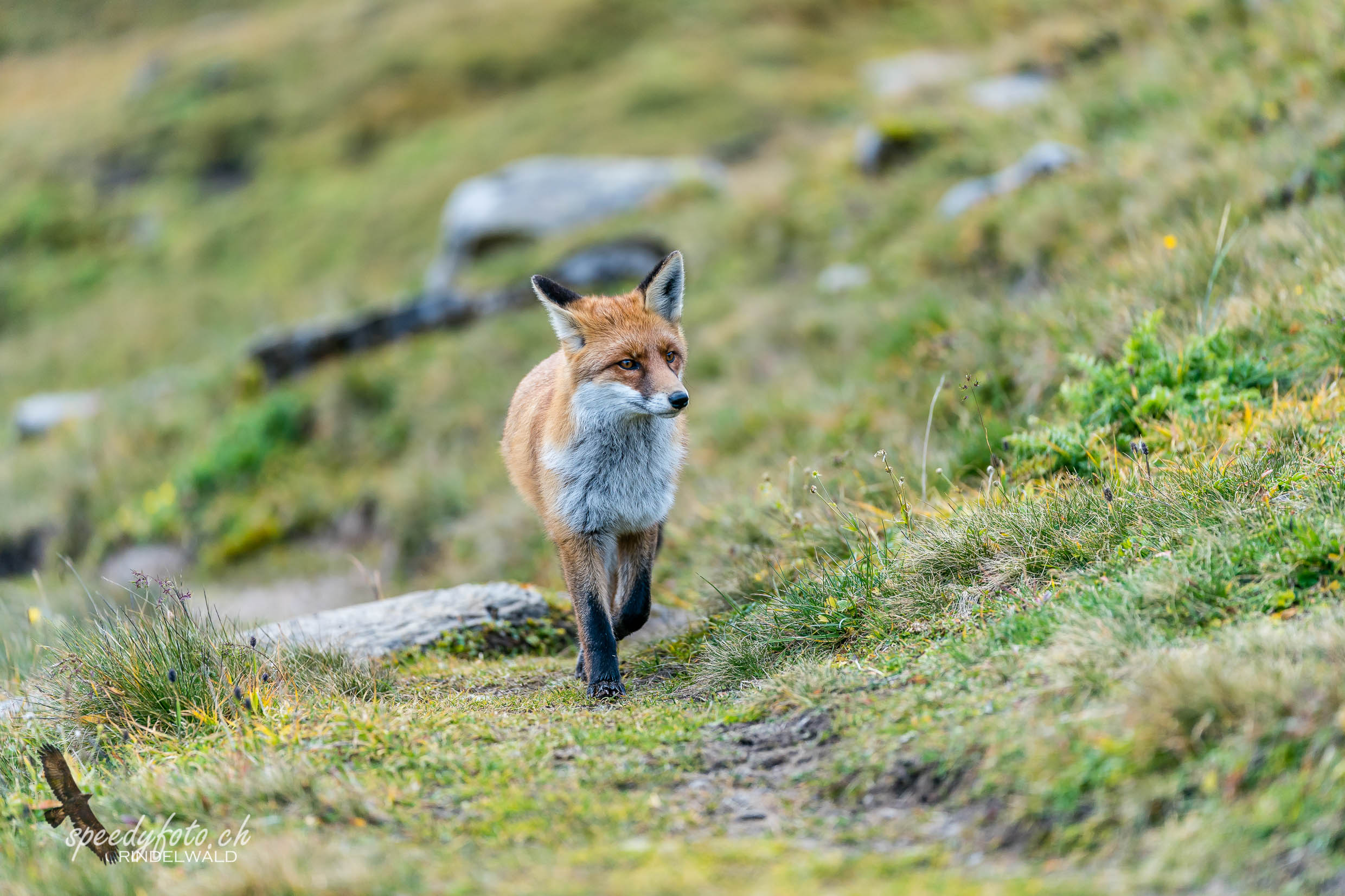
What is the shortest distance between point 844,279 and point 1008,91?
17.1 ft

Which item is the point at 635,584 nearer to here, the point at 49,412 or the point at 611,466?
the point at 611,466

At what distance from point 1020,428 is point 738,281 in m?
8.50

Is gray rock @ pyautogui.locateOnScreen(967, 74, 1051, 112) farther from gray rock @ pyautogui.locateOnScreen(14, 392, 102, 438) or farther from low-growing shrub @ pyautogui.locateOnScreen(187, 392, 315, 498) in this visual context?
gray rock @ pyautogui.locateOnScreen(14, 392, 102, 438)

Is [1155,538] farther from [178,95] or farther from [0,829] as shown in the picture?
[178,95]

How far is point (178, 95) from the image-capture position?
34.6m

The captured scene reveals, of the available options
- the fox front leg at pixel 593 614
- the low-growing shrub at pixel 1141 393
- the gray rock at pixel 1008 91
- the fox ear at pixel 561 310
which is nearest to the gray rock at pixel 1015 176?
the gray rock at pixel 1008 91

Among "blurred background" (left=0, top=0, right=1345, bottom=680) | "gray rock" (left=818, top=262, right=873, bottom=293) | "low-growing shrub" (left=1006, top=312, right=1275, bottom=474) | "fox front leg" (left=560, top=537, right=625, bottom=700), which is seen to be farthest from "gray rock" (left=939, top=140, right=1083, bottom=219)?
"fox front leg" (left=560, top=537, right=625, bottom=700)

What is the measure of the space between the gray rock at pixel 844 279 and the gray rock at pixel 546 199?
601 cm

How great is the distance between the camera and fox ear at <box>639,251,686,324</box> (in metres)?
5.77

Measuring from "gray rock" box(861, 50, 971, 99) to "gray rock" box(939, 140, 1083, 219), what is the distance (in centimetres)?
590

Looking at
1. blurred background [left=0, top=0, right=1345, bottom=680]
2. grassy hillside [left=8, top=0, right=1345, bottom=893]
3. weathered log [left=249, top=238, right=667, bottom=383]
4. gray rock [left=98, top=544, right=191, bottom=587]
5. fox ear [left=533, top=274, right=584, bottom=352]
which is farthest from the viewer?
weathered log [left=249, top=238, right=667, bottom=383]

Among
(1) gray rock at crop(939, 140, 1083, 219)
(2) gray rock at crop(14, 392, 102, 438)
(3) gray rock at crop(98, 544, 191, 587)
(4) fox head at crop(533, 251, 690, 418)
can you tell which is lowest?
(3) gray rock at crop(98, 544, 191, 587)

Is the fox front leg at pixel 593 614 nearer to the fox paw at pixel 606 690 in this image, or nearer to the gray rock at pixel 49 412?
the fox paw at pixel 606 690

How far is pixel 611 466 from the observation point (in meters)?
5.57
